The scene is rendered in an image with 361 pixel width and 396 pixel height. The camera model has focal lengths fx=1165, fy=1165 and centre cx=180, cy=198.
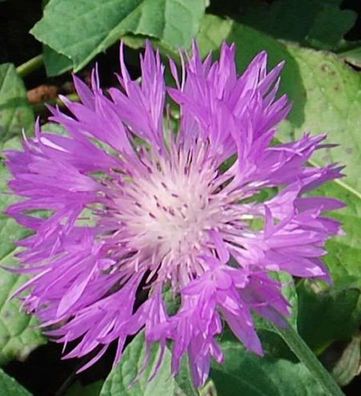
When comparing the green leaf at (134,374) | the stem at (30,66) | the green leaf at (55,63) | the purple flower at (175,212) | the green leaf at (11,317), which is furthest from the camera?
the stem at (30,66)

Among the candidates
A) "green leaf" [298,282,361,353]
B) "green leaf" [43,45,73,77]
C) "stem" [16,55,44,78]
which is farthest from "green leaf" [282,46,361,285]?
"stem" [16,55,44,78]

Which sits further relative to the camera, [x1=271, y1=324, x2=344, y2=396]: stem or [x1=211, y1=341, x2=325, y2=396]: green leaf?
[x1=211, y1=341, x2=325, y2=396]: green leaf

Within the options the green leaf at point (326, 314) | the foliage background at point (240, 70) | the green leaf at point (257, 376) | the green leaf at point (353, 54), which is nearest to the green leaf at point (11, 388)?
the foliage background at point (240, 70)

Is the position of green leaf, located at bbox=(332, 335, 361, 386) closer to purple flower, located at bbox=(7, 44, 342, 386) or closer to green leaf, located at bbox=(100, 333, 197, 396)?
green leaf, located at bbox=(100, 333, 197, 396)

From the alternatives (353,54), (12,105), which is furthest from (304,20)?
(12,105)

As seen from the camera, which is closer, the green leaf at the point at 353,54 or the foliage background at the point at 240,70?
the foliage background at the point at 240,70

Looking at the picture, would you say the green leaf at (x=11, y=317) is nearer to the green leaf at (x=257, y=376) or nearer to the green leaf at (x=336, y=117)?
the green leaf at (x=257, y=376)
